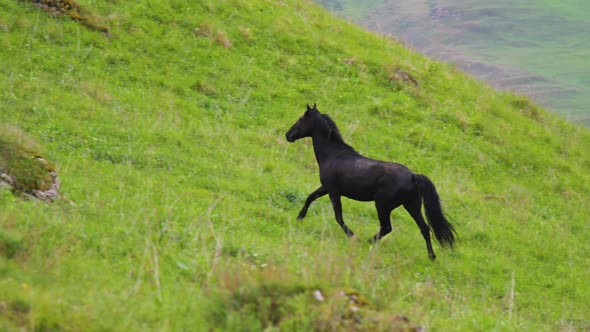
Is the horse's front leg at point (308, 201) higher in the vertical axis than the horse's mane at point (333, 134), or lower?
lower

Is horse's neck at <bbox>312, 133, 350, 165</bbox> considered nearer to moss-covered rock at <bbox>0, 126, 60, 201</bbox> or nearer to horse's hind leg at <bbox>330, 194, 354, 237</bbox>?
horse's hind leg at <bbox>330, 194, 354, 237</bbox>

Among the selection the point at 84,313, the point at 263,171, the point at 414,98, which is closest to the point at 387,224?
the point at 263,171

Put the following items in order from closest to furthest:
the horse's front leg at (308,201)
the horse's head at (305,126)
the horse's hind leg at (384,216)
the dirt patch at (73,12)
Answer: the horse's hind leg at (384,216)
the horse's front leg at (308,201)
the horse's head at (305,126)
the dirt patch at (73,12)

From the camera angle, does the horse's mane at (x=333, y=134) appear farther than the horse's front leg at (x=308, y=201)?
Yes

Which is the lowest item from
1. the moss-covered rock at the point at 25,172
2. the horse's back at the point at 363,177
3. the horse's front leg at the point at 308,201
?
the horse's front leg at the point at 308,201

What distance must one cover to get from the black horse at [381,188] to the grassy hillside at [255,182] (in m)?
0.56

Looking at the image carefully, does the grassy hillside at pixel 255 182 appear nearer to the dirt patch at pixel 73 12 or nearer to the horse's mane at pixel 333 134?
the dirt patch at pixel 73 12

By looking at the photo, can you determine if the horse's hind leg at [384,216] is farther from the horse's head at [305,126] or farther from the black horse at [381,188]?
the horse's head at [305,126]

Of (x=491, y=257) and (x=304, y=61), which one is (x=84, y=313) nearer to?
(x=491, y=257)

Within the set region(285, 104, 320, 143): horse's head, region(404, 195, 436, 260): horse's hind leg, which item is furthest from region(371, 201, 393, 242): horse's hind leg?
region(285, 104, 320, 143): horse's head

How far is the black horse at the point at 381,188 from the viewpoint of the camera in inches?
540

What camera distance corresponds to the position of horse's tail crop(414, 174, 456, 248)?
13.7 m

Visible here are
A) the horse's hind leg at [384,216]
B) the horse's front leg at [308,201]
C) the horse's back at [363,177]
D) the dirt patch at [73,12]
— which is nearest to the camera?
the horse's back at [363,177]

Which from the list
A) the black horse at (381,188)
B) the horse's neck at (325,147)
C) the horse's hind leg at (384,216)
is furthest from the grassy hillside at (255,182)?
the horse's neck at (325,147)
